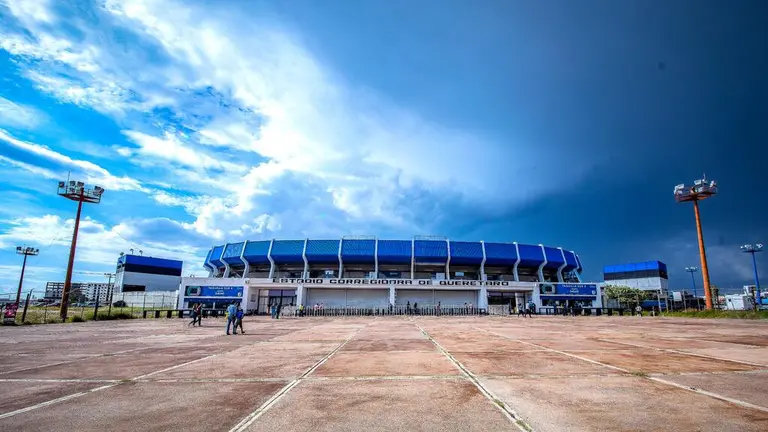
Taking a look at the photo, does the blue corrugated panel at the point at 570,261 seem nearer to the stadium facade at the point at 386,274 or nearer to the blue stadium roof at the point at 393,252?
the stadium facade at the point at 386,274

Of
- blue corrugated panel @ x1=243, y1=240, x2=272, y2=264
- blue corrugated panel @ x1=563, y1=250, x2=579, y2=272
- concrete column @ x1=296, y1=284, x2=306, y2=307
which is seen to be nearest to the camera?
concrete column @ x1=296, y1=284, x2=306, y2=307

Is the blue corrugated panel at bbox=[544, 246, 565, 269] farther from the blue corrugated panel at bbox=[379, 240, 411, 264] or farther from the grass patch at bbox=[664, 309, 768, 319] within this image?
the grass patch at bbox=[664, 309, 768, 319]

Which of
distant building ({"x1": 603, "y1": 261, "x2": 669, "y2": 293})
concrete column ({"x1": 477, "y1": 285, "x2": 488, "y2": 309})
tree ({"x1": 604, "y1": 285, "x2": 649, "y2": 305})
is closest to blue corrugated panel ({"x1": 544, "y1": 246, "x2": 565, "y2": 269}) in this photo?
tree ({"x1": 604, "y1": 285, "x2": 649, "y2": 305})

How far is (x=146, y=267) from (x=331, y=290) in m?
68.0

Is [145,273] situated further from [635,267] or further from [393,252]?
[635,267]

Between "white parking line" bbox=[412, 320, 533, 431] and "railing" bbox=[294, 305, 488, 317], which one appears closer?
"white parking line" bbox=[412, 320, 533, 431]

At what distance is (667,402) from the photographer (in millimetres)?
5695

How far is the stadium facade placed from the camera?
56000mm

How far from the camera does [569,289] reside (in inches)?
2464

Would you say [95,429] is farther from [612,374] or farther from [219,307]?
[219,307]

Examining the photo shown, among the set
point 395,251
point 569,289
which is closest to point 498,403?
point 395,251

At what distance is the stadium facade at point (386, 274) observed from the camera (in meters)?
56.0

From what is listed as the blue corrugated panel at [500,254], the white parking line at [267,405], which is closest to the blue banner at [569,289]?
the blue corrugated panel at [500,254]

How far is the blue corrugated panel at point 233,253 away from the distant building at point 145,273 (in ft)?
103
